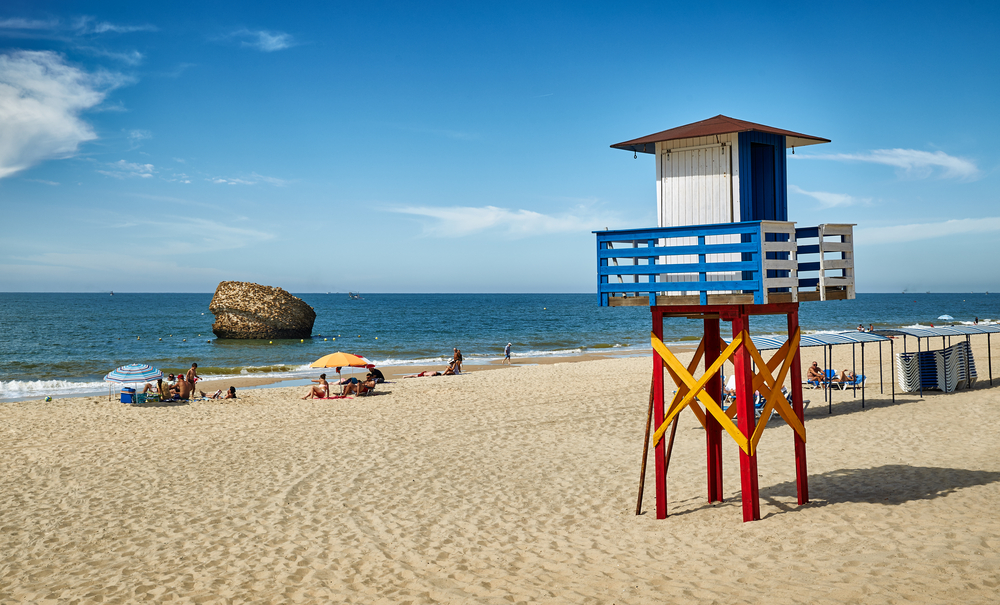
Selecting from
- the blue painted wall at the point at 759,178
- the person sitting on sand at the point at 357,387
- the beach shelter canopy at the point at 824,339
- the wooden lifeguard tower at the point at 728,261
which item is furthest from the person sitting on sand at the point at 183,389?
the blue painted wall at the point at 759,178

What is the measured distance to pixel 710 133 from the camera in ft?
25.7

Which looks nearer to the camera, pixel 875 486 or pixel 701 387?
pixel 701 387

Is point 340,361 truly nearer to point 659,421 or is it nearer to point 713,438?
point 713,438

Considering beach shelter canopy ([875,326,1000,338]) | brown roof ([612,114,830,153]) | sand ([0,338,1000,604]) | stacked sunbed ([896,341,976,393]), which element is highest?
brown roof ([612,114,830,153])

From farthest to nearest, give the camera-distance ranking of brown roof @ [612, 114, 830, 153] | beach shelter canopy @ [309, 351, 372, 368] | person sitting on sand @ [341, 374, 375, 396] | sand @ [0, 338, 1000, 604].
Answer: beach shelter canopy @ [309, 351, 372, 368], person sitting on sand @ [341, 374, 375, 396], brown roof @ [612, 114, 830, 153], sand @ [0, 338, 1000, 604]

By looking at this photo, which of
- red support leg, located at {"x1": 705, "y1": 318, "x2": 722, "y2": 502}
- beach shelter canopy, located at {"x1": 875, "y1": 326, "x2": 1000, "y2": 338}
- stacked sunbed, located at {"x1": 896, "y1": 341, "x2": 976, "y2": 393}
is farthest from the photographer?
stacked sunbed, located at {"x1": 896, "y1": 341, "x2": 976, "y2": 393}

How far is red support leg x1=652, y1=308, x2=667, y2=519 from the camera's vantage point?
26.3 ft

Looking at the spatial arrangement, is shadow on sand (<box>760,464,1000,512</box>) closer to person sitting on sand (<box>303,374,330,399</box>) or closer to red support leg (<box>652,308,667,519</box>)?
red support leg (<box>652,308,667,519</box>)

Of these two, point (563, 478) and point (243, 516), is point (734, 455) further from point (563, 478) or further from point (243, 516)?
point (243, 516)

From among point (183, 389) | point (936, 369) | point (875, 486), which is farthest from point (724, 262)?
point (183, 389)

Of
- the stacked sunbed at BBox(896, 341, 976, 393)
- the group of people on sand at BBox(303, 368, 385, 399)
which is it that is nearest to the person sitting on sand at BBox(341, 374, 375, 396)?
the group of people on sand at BBox(303, 368, 385, 399)

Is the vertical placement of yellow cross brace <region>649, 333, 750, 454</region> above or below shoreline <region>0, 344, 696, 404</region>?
above

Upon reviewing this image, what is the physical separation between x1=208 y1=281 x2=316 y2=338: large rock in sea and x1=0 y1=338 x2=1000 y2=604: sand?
32.1 metres

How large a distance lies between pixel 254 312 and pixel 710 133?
1758 inches
